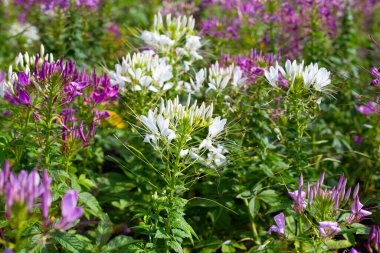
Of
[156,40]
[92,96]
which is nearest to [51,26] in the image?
[156,40]

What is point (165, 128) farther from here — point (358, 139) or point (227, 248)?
point (358, 139)

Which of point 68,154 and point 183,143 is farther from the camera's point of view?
point 68,154

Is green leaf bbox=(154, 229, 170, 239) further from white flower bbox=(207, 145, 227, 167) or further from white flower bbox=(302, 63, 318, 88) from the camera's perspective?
white flower bbox=(302, 63, 318, 88)

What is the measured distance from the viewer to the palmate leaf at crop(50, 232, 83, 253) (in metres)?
2.06

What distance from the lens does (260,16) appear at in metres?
4.17

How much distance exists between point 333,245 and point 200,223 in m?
0.85

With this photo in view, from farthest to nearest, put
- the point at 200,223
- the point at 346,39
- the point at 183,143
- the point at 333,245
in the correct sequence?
the point at 346,39
the point at 200,223
the point at 333,245
the point at 183,143

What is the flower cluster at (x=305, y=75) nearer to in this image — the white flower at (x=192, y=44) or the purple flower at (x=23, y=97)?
the white flower at (x=192, y=44)

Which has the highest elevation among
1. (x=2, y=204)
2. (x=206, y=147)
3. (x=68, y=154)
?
(x=206, y=147)

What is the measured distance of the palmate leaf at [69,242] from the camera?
2.06m

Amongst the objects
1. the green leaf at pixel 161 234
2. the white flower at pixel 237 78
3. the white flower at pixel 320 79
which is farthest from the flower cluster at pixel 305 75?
the green leaf at pixel 161 234

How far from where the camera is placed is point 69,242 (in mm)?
2078

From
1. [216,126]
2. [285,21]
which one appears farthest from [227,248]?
[285,21]

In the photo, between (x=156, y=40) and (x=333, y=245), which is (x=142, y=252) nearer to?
(x=333, y=245)
